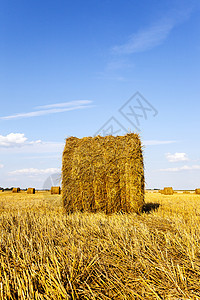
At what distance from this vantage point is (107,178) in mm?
5961

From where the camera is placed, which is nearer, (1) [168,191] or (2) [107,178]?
(2) [107,178]

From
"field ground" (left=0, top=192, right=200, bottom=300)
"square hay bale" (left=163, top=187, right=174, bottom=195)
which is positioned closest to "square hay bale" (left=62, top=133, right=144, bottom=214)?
"field ground" (left=0, top=192, right=200, bottom=300)

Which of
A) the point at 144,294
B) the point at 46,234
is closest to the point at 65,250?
the point at 46,234

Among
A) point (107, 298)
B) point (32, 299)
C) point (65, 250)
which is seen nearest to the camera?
point (32, 299)

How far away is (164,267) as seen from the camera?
2.22m

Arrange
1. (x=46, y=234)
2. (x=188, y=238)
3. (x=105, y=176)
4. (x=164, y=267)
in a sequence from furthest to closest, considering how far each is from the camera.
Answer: (x=105, y=176), (x=46, y=234), (x=188, y=238), (x=164, y=267)

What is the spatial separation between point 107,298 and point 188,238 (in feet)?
5.32

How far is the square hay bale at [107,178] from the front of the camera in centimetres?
593

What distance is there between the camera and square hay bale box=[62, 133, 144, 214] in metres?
5.93

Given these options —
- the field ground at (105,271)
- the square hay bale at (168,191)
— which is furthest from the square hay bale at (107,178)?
the square hay bale at (168,191)

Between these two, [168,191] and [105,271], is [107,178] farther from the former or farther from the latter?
[168,191]

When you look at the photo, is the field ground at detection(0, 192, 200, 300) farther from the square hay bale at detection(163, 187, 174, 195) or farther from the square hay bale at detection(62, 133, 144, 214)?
the square hay bale at detection(163, 187, 174, 195)

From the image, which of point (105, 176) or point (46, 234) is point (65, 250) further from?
point (105, 176)

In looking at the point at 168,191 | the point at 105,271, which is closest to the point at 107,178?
the point at 105,271
